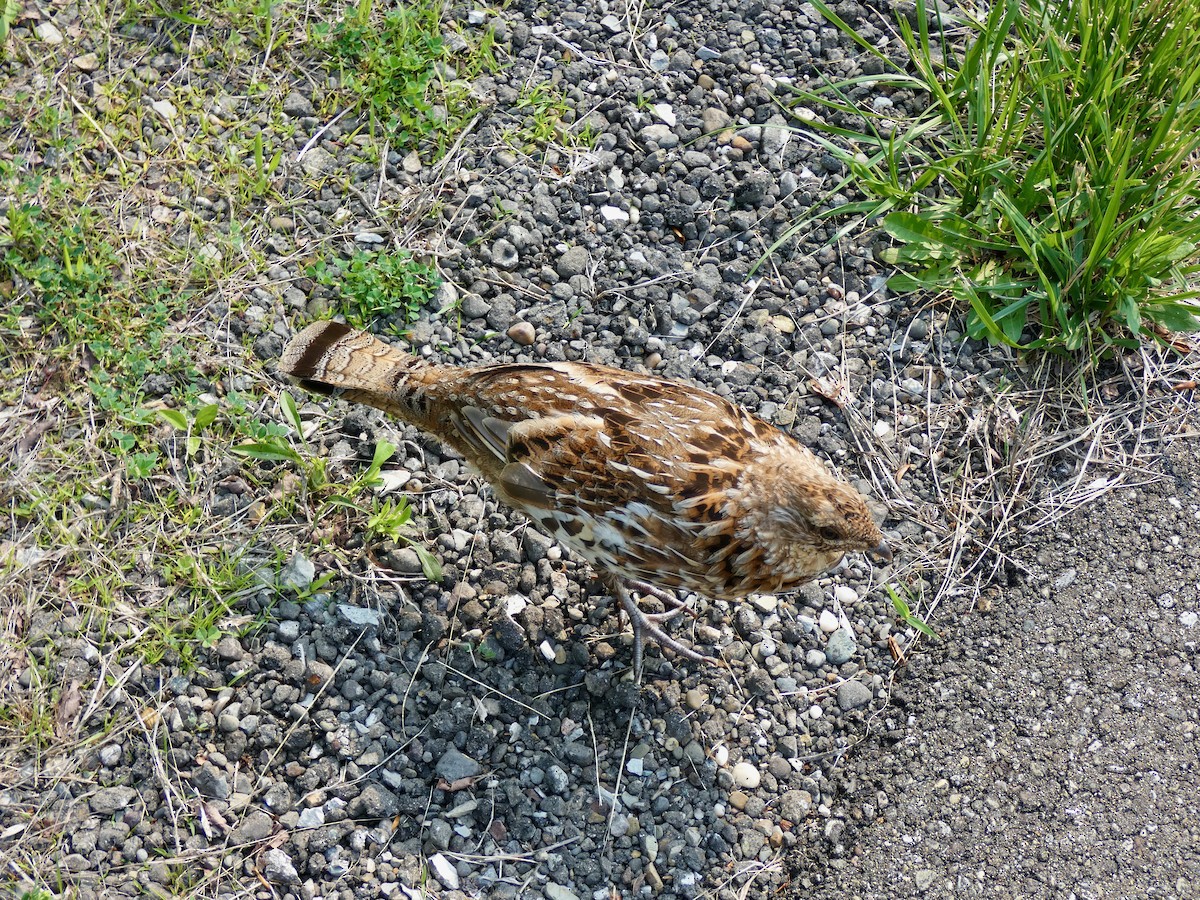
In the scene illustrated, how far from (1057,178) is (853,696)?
2581mm

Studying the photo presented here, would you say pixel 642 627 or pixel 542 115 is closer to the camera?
pixel 642 627

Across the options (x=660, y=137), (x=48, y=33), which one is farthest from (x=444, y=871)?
(x=48, y=33)

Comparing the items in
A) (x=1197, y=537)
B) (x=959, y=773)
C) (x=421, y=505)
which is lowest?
(x=959, y=773)

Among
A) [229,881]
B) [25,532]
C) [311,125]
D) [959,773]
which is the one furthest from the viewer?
[311,125]

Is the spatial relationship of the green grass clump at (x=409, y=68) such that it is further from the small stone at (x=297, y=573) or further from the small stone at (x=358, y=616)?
the small stone at (x=358, y=616)

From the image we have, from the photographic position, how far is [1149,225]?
16.3ft

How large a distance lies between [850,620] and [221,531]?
2681 millimetres

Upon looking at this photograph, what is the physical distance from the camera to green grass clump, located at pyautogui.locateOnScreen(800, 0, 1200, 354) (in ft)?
16.4

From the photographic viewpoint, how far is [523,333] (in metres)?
5.14

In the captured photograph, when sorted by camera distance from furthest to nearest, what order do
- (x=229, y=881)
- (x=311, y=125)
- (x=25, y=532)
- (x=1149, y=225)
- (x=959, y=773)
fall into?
(x=311, y=125)
(x=1149, y=225)
(x=25, y=532)
(x=959, y=773)
(x=229, y=881)

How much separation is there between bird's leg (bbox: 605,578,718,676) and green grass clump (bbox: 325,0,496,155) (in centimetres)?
241

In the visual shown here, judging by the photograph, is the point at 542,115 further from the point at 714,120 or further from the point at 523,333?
the point at 523,333

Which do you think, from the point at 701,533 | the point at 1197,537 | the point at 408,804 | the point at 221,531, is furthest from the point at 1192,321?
the point at 221,531

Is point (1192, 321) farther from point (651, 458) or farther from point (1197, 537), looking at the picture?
point (651, 458)
